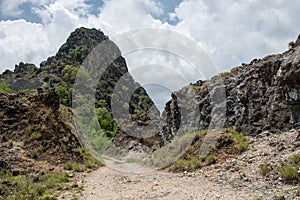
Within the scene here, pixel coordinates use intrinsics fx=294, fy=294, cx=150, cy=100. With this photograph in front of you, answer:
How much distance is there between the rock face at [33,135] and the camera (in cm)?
1664

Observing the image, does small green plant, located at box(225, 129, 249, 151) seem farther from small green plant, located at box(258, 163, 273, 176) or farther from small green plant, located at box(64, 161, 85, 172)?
small green plant, located at box(64, 161, 85, 172)

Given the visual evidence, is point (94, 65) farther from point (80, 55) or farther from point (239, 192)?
point (239, 192)

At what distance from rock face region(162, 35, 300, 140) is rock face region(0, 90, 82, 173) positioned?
11185 millimetres

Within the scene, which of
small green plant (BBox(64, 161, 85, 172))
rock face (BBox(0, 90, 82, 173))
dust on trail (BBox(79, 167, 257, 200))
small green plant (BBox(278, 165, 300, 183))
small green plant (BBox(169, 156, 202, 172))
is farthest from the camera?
small green plant (BBox(64, 161, 85, 172))

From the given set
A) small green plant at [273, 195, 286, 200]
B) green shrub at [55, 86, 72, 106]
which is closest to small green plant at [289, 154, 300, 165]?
small green plant at [273, 195, 286, 200]

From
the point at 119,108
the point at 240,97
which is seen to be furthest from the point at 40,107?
the point at 119,108

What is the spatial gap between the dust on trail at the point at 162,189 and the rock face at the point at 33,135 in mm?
3956

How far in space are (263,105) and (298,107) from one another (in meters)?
3.18

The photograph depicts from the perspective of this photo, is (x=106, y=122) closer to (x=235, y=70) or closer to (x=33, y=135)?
(x=235, y=70)

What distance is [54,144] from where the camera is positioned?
19.4 meters

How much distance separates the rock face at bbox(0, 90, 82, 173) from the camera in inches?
655

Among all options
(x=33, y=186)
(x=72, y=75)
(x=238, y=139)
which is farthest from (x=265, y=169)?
(x=72, y=75)

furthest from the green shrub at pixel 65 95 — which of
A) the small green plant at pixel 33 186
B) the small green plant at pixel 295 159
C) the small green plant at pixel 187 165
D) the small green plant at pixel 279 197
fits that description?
the small green plant at pixel 279 197

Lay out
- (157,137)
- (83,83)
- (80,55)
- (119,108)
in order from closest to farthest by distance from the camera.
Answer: (157,137) < (119,108) < (83,83) < (80,55)
